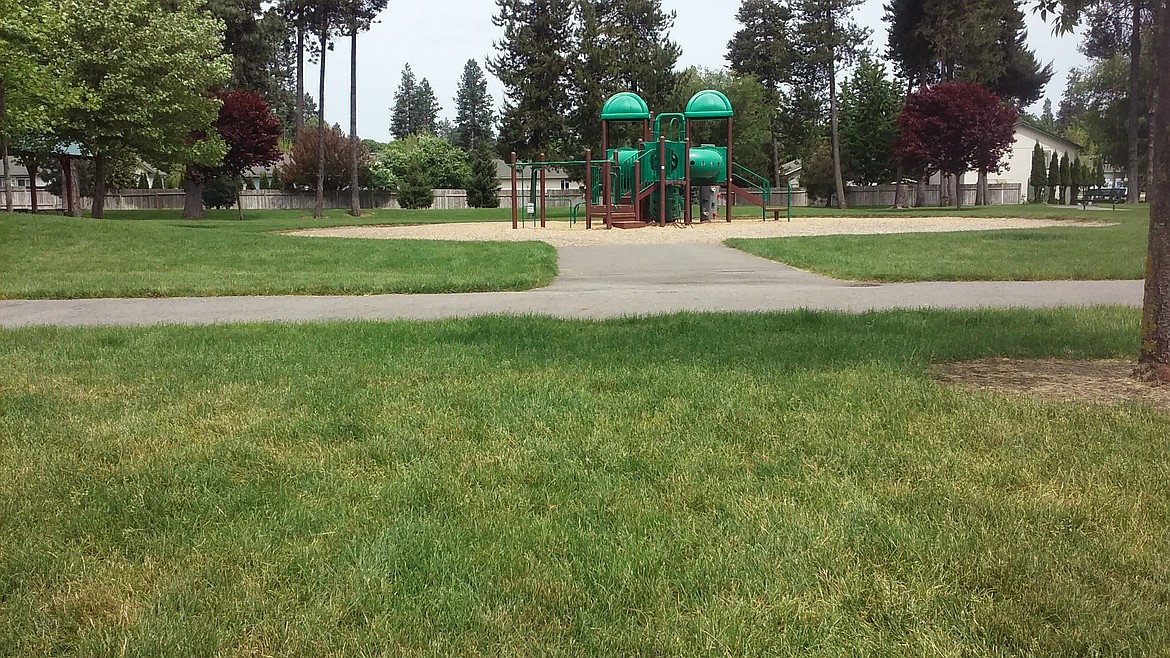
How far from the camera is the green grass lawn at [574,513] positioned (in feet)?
8.59

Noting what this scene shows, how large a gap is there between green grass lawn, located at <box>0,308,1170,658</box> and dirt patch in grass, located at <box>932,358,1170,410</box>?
0.28 meters

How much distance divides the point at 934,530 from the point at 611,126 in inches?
1837

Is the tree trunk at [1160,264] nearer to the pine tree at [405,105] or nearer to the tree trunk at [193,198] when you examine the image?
the tree trunk at [193,198]

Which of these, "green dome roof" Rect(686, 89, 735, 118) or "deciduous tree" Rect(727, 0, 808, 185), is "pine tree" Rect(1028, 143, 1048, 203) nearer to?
"deciduous tree" Rect(727, 0, 808, 185)

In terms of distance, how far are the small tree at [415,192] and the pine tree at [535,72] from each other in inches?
455

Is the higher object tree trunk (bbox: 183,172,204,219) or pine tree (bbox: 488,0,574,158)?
pine tree (bbox: 488,0,574,158)

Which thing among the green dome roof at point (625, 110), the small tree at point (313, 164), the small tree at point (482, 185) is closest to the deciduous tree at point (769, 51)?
the small tree at point (482, 185)

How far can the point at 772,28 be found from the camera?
66.9 m

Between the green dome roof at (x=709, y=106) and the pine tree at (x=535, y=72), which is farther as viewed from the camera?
the pine tree at (x=535, y=72)

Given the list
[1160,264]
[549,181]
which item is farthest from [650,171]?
[549,181]

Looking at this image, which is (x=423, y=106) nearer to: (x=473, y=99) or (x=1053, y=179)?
(x=473, y=99)

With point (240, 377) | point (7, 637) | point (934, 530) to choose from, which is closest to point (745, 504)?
point (934, 530)

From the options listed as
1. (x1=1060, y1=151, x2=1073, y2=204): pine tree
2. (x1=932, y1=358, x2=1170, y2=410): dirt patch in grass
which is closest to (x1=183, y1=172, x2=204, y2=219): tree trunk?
(x1=932, y1=358, x2=1170, y2=410): dirt patch in grass

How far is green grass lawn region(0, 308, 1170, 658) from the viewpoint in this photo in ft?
8.59
